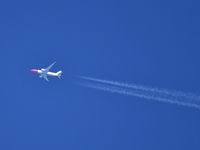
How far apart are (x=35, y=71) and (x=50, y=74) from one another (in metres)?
1.91

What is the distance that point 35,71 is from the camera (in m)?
82.7

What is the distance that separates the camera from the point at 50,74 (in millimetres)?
83500
